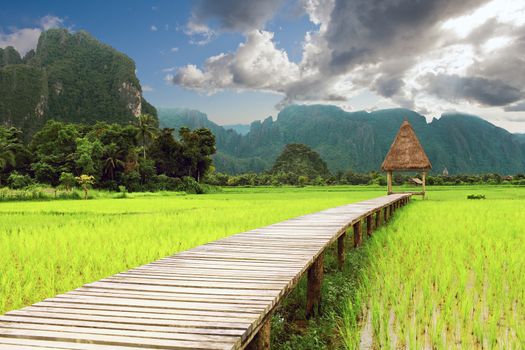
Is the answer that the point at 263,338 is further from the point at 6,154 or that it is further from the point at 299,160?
the point at 299,160

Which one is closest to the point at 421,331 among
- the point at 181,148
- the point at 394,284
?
the point at 394,284

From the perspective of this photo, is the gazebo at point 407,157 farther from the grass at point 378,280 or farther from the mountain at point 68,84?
the mountain at point 68,84

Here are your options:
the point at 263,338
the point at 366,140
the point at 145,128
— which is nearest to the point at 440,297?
the point at 263,338

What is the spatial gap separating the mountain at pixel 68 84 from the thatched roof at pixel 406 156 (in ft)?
253

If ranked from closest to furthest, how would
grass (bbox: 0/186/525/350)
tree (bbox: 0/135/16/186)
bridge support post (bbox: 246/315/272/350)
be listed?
bridge support post (bbox: 246/315/272/350), grass (bbox: 0/186/525/350), tree (bbox: 0/135/16/186)

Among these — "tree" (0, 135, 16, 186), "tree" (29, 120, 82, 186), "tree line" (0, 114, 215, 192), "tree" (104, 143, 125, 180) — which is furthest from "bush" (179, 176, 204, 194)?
"tree" (0, 135, 16, 186)

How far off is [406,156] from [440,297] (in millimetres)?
18011

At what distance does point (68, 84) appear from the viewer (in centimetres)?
10275

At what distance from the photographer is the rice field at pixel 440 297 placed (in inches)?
118

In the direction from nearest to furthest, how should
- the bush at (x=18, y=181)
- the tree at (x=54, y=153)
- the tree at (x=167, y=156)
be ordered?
the bush at (x=18, y=181)
the tree at (x=54, y=153)
the tree at (x=167, y=156)

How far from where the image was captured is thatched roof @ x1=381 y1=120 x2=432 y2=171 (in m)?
20.6

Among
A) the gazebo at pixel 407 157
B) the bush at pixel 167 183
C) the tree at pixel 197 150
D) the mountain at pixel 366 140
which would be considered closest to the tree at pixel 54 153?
the bush at pixel 167 183

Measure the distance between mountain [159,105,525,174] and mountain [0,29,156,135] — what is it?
30.2 m

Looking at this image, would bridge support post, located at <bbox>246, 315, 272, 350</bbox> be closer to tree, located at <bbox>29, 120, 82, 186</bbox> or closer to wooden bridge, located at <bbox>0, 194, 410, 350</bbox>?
wooden bridge, located at <bbox>0, 194, 410, 350</bbox>
